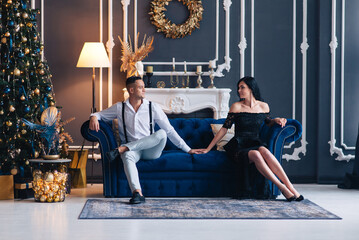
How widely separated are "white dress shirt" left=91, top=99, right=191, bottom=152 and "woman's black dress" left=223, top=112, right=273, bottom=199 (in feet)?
1.54

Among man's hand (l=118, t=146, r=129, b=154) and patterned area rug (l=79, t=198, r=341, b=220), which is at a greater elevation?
man's hand (l=118, t=146, r=129, b=154)

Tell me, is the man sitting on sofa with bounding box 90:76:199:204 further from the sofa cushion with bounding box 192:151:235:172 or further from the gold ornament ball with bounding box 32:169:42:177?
the gold ornament ball with bounding box 32:169:42:177

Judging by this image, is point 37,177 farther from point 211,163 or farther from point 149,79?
Result: point 149,79

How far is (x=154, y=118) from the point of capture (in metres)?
5.14

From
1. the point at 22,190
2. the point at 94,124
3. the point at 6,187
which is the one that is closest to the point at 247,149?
the point at 94,124

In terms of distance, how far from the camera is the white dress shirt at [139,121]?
5047mm

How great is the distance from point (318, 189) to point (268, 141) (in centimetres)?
120

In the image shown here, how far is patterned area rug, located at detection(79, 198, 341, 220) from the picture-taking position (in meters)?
3.99

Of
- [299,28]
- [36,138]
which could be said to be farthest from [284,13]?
[36,138]

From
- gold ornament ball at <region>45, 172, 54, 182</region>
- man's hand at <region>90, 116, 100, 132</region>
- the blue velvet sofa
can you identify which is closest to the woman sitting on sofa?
the blue velvet sofa

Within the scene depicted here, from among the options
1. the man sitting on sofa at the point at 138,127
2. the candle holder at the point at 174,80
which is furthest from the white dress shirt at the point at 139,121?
the candle holder at the point at 174,80

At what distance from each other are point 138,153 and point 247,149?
100 centimetres

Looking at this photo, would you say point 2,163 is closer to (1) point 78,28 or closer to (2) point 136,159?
(2) point 136,159

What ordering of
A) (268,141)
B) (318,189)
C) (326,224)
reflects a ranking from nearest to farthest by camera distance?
(326,224) < (268,141) < (318,189)
